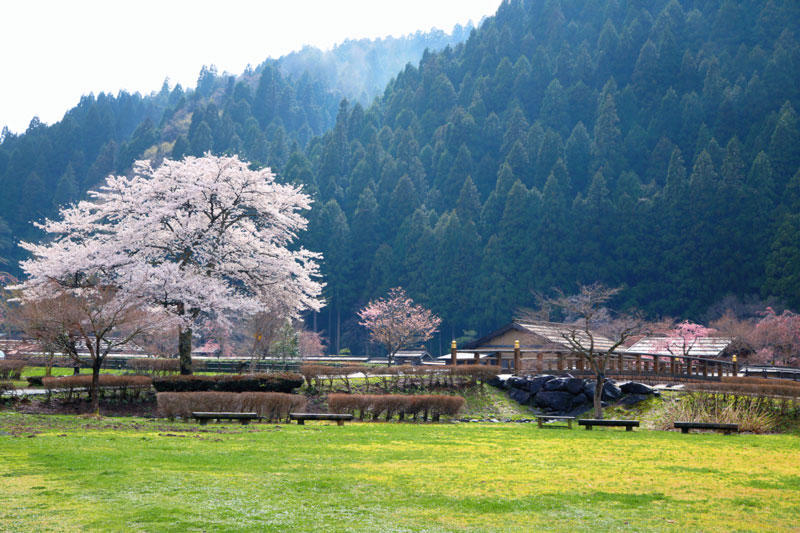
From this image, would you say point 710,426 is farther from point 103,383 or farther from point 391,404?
point 103,383

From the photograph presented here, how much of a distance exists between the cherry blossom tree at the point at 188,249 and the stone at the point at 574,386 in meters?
12.7

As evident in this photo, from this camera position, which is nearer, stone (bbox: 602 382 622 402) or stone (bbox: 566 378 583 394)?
stone (bbox: 602 382 622 402)

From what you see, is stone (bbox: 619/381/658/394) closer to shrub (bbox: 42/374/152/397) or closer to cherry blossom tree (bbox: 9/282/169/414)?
cherry blossom tree (bbox: 9/282/169/414)

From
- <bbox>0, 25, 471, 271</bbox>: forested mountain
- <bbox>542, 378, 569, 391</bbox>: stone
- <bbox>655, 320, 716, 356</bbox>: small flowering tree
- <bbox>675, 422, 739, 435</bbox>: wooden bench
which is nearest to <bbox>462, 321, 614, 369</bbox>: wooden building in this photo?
<bbox>655, 320, 716, 356</bbox>: small flowering tree

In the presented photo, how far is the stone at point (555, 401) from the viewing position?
30.8m

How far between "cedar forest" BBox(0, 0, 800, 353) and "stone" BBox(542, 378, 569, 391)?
45.6 meters

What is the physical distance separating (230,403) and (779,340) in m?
45.4

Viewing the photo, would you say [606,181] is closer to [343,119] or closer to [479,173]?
[479,173]

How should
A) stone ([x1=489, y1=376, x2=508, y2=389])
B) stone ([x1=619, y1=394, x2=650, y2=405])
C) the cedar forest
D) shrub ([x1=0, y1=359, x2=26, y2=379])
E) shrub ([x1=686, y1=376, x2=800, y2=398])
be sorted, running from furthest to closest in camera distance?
the cedar forest, stone ([x1=489, y1=376, x2=508, y2=389]), shrub ([x1=0, y1=359, x2=26, y2=379]), stone ([x1=619, y1=394, x2=650, y2=405]), shrub ([x1=686, y1=376, x2=800, y2=398])

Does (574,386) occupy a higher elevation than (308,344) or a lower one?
lower

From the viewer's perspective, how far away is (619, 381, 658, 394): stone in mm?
29166

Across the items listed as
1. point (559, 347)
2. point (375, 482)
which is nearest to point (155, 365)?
point (559, 347)

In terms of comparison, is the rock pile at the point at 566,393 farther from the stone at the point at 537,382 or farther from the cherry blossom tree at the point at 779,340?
the cherry blossom tree at the point at 779,340

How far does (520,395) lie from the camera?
32.2m
